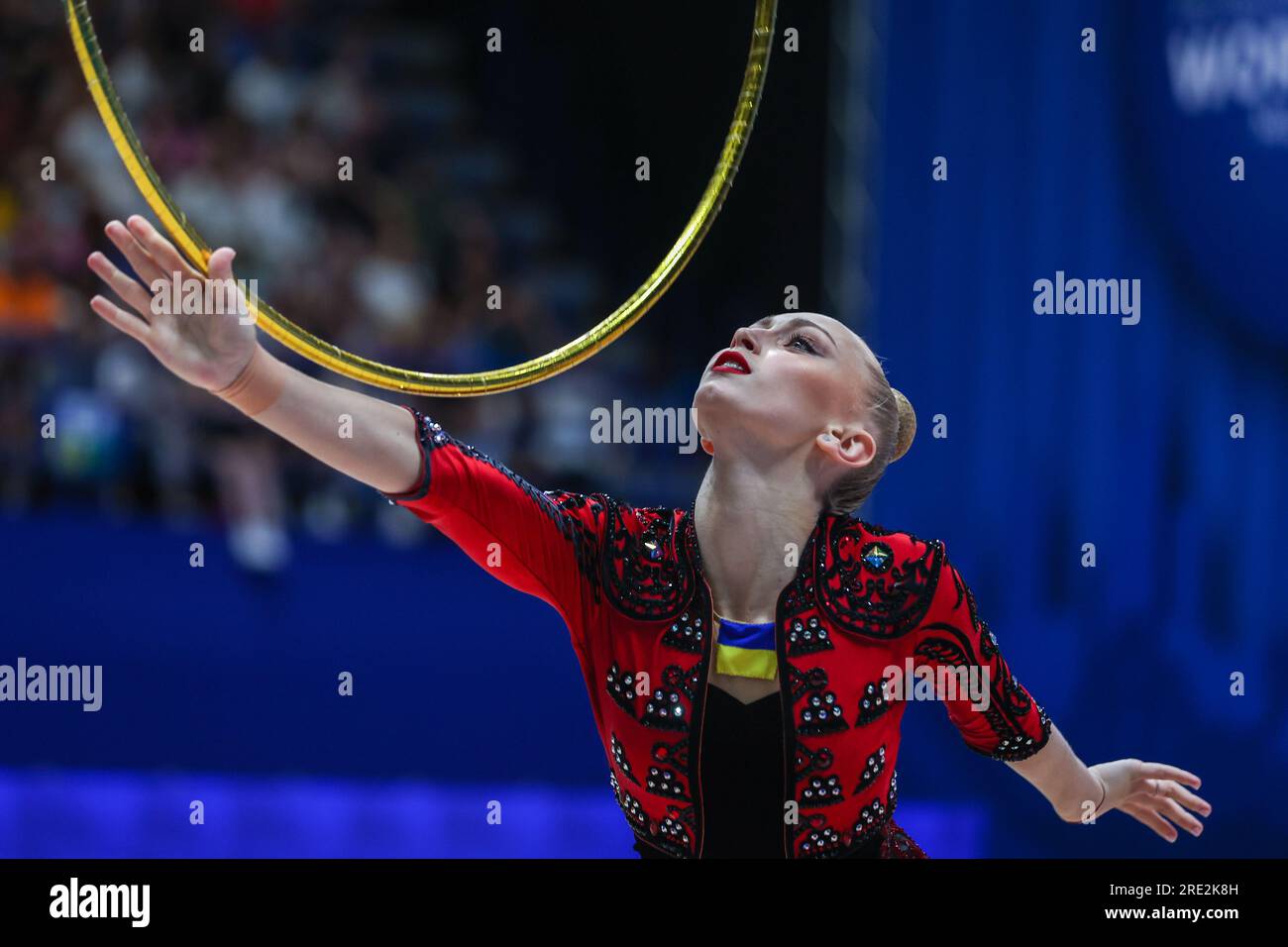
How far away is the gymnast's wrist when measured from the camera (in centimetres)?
212

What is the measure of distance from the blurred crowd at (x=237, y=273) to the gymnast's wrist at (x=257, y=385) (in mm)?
3028

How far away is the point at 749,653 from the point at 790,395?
15.9 inches

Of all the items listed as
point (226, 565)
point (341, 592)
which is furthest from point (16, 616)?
point (341, 592)

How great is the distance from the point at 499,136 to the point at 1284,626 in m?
3.80

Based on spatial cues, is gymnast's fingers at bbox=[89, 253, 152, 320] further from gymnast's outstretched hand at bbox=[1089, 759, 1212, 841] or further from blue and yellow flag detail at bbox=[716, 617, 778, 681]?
gymnast's outstretched hand at bbox=[1089, 759, 1212, 841]


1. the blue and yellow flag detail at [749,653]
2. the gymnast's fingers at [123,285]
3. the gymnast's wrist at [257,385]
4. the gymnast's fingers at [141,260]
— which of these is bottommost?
the blue and yellow flag detail at [749,653]

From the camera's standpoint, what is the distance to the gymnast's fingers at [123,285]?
2043 mm

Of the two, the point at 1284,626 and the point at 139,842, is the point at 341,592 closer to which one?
the point at 139,842

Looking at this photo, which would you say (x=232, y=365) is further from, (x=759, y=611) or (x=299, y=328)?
(x=759, y=611)

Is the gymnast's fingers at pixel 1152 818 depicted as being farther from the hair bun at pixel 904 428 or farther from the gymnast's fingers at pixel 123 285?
the gymnast's fingers at pixel 123 285

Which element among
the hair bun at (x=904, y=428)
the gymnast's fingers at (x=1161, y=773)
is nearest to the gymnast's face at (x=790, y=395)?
the hair bun at (x=904, y=428)

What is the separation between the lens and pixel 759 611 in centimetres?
247

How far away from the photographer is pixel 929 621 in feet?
8.22

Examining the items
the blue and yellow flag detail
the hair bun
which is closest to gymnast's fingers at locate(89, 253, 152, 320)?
the blue and yellow flag detail
